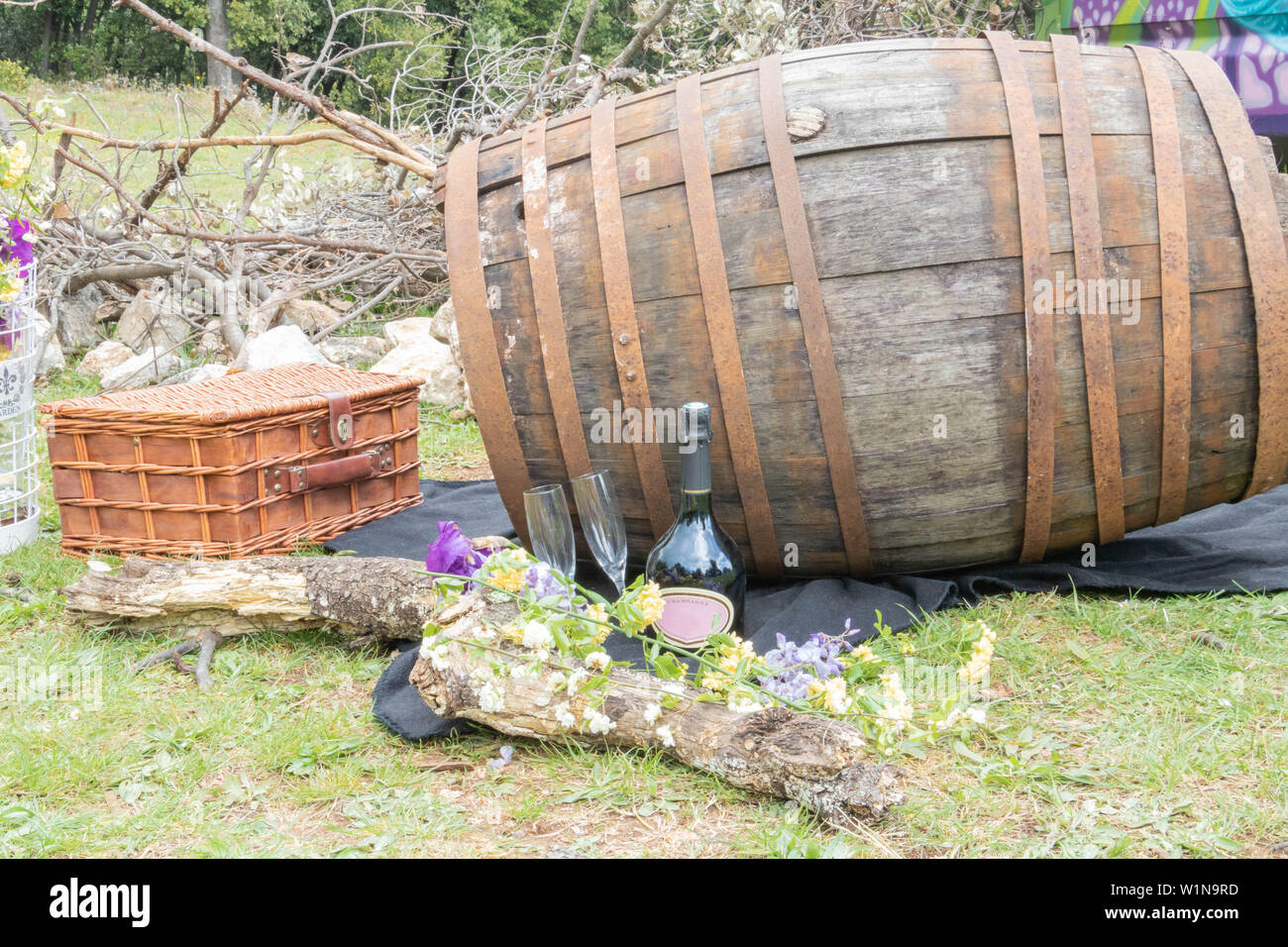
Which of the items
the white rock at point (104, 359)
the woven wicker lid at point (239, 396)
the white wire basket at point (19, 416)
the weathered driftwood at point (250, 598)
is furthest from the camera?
the white rock at point (104, 359)

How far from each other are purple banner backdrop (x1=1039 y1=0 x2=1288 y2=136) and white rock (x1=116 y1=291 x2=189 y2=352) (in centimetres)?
555

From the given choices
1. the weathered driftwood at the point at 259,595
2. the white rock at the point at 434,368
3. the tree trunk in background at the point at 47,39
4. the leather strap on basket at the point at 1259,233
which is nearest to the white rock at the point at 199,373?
the white rock at the point at 434,368

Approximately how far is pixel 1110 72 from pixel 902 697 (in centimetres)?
174

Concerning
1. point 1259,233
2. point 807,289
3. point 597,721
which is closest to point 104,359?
point 807,289

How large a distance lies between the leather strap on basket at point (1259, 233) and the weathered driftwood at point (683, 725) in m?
1.52

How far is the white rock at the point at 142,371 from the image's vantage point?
5.75 m

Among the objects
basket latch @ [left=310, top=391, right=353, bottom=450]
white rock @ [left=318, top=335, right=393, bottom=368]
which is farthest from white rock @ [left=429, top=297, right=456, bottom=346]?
basket latch @ [left=310, top=391, right=353, bottom=450]

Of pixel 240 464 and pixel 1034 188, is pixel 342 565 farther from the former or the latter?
pixel 1034 188

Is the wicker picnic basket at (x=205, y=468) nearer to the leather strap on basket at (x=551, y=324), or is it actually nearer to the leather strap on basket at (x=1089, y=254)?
the leather strap on basket at (x=551, y=324)

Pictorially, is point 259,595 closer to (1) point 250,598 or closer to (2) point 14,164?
(1) point 250,598

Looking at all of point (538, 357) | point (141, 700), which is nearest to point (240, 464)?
point (141, 700)

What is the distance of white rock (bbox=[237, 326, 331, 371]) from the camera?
17.0ft

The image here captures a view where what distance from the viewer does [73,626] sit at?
2.94 meters

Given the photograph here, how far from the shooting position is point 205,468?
3.32m
